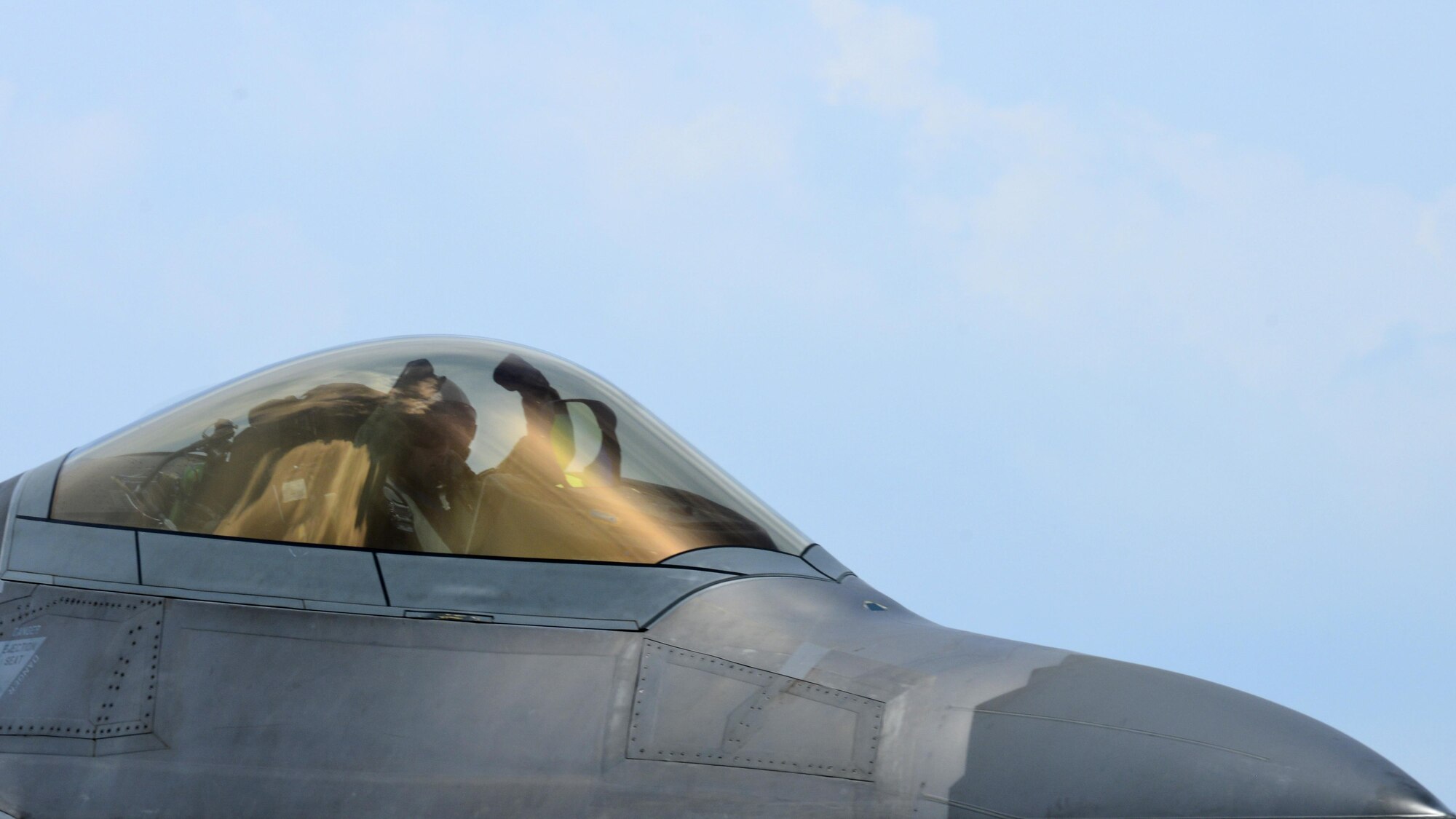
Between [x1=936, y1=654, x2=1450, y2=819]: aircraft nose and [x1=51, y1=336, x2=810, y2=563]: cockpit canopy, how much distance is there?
1546 mm

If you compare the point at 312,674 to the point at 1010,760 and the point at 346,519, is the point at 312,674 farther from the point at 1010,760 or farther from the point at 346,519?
the point at 1010,760

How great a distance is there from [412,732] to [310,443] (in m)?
1.50

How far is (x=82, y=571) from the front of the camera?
5.36m

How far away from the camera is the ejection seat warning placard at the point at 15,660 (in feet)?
16.9

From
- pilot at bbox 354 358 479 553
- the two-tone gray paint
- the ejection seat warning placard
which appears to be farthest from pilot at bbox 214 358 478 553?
the ejection seat warning placard

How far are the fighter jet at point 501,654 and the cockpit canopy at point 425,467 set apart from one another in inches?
0.6

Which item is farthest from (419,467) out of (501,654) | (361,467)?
(501,654)

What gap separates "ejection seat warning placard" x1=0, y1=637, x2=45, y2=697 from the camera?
5137mm

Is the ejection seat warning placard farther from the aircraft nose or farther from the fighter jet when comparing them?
the aircraft nose

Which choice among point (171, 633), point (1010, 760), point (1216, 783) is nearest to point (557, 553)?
point (171, 633)

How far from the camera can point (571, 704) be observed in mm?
4488

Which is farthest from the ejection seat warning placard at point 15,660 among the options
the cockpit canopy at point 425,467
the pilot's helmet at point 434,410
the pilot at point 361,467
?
the pilot's helmet at point 434,410

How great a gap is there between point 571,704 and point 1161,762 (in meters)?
1.91

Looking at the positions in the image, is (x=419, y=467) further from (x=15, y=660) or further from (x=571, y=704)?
(x=15, y=660)
